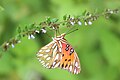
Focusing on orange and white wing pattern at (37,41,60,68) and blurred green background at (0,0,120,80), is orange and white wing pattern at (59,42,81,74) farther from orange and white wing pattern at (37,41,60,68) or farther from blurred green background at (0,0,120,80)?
blurred green background at (0,0,120,80)

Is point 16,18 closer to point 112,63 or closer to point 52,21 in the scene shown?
point 112,63

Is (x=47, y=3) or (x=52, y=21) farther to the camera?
(x=47, y=3)

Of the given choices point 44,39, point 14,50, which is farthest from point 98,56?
point 14,50

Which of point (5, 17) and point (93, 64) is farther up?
point (5, 17)

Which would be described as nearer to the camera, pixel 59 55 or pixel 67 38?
pixel 59 55

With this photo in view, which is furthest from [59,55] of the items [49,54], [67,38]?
[67,38]

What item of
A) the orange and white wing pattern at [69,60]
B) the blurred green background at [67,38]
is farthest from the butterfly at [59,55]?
the blurred green background at [67,38]

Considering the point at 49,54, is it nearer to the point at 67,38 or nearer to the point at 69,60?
the point at 69,60

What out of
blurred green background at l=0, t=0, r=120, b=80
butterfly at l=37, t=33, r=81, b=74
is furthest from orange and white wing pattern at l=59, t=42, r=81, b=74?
blurred green background at l=0, t=0, r=120, b=80
